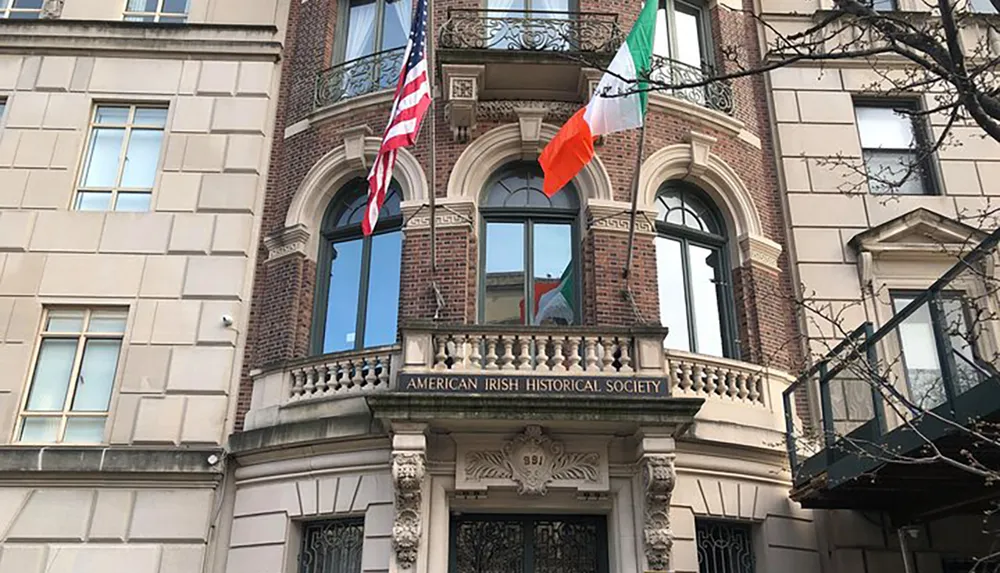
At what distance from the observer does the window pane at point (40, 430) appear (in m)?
12.4

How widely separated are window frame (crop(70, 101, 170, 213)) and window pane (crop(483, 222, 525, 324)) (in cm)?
580

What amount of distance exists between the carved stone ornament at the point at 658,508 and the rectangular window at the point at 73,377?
7.98 meters

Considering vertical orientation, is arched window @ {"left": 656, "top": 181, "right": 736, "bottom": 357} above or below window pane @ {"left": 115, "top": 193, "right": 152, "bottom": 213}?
below

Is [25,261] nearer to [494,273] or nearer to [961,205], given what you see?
[494,273]

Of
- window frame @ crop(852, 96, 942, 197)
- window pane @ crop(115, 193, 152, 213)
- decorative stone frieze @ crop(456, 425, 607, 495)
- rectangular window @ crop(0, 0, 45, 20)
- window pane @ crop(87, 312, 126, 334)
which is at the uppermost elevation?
rectangular window @ crop(0, 0, 45, 20)

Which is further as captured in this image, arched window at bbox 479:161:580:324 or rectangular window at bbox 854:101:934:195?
rectangular window at bbox 854:101:934:195

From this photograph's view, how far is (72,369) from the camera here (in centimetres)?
1280

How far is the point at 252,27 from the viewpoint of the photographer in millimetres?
15031

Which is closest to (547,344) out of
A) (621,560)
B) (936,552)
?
Answer: (621,560)

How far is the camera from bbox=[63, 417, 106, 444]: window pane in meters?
12.3

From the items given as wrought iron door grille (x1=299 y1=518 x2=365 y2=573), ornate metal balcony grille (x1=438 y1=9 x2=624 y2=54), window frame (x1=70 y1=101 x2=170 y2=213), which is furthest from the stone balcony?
ornate metal balcony grille (x1=438 y1=9 x2=624 y2=54)

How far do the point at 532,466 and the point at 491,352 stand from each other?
1.52 metres

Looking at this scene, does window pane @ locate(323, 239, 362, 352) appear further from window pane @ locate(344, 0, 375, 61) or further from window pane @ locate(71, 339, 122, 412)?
window pane @ locate(344, 0, 375, 61)

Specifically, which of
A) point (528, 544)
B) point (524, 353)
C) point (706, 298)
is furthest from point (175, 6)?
point (528, 544)
